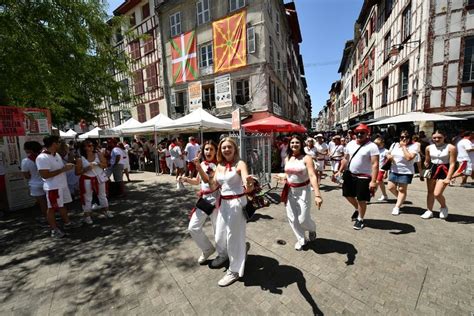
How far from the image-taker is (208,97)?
1791 centimetres

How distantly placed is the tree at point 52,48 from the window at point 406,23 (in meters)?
15.3

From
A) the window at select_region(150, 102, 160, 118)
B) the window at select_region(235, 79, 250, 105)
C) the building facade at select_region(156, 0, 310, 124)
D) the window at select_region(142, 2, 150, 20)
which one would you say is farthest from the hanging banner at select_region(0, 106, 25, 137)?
the window at select_region(142, 2, 150, 20)

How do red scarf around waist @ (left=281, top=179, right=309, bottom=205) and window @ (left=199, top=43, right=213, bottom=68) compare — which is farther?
window @ (left=199, top=43, right=213, bottom=68)

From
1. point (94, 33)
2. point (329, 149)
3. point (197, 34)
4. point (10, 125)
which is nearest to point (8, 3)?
point (94, 33)

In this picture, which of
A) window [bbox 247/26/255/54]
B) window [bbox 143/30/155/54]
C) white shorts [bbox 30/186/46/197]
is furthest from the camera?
window [bbox 143/30/155/54]

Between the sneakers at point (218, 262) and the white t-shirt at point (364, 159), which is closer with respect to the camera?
the sneakers at point (218, 262)

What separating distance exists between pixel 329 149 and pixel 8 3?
9917mm

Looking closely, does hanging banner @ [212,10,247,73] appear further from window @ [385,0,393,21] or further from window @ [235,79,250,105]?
window @ [385,0,393,21]

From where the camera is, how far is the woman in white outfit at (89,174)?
4.60 metres

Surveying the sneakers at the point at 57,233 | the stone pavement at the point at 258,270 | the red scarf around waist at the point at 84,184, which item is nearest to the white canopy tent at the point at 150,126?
the red scarf around waist at the point at 84,184

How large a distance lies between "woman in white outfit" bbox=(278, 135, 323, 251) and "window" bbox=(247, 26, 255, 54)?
1363cm

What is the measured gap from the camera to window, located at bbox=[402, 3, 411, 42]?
1308cm

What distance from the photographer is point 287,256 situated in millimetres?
3371

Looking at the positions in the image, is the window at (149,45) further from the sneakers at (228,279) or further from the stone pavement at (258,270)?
the sneakers at (228,279)
